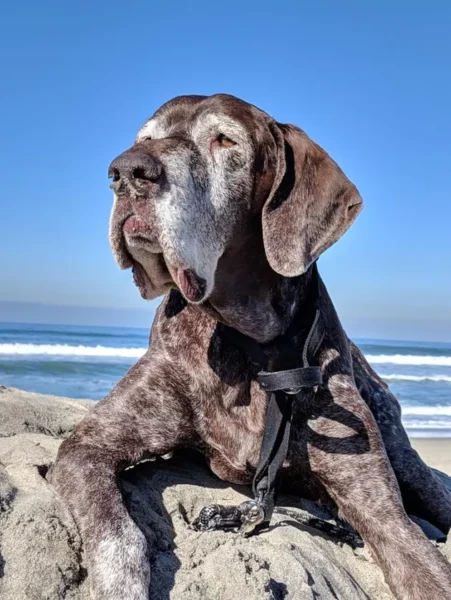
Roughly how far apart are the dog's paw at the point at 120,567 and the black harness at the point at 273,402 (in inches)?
20.3

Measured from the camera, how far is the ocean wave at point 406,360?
93.6ft

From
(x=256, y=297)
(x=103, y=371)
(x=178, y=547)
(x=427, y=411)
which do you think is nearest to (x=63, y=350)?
(x=103, y=371)

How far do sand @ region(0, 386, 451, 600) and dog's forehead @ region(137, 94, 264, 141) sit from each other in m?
1.83

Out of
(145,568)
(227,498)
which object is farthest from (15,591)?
(227,498)

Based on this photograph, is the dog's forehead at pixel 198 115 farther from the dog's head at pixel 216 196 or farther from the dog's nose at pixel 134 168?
the dog's nose at pixel 134 168

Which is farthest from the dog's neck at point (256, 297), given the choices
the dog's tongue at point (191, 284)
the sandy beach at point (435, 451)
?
the sandy beach at point (435, 451)

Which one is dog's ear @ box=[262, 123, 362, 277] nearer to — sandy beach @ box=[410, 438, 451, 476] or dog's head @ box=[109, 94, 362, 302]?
dog's head @ box=[109, 94, 362, 302]

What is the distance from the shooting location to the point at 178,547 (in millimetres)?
3250

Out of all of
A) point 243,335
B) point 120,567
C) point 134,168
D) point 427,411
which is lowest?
point 120,567

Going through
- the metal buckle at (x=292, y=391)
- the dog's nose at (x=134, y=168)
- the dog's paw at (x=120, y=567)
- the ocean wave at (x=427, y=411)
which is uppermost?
the dog's nose at (x=134, y=168)

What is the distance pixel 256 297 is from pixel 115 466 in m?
1.14

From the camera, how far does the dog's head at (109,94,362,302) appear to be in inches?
131

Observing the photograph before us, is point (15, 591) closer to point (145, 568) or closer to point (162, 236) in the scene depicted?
point (145, 568)

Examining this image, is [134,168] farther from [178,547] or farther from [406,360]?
[406,360]
